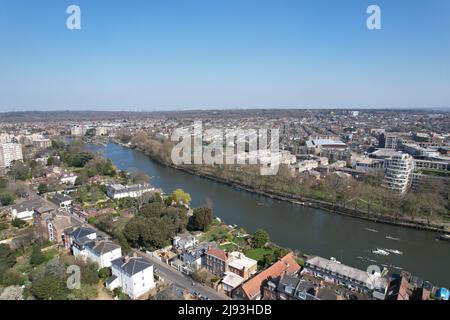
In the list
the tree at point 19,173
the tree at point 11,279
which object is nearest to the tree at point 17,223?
the tree at point 11,279

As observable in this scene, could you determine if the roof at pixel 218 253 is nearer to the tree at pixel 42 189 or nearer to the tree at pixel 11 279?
the tree at pixel 11 279

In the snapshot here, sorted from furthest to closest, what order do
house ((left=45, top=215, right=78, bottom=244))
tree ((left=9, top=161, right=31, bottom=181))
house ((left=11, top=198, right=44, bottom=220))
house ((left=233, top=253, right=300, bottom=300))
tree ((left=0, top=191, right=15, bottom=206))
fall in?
tree ((left=9, top=161, right=31, bottom=181))
tree ((left=0, top=191, right=15, bottom=206))
house ((left=11, top=198, right=44, bottom=220))
house ((left=45, top=215, right=78, bottom=244))
house ((left=233, top=253, right=300, bottom=300))

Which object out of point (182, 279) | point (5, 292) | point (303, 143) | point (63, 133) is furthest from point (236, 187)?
point (63, 133)

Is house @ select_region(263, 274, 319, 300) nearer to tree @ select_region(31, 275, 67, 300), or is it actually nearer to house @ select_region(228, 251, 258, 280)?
house @ select_region(228, 251, 258, 280)

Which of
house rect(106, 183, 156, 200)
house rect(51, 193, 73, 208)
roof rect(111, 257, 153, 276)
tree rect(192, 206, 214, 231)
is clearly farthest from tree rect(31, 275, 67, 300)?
house rect(106, 183, 156, 200)

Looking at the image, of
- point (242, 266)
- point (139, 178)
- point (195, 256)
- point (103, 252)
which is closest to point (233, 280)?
point (242, 266)
